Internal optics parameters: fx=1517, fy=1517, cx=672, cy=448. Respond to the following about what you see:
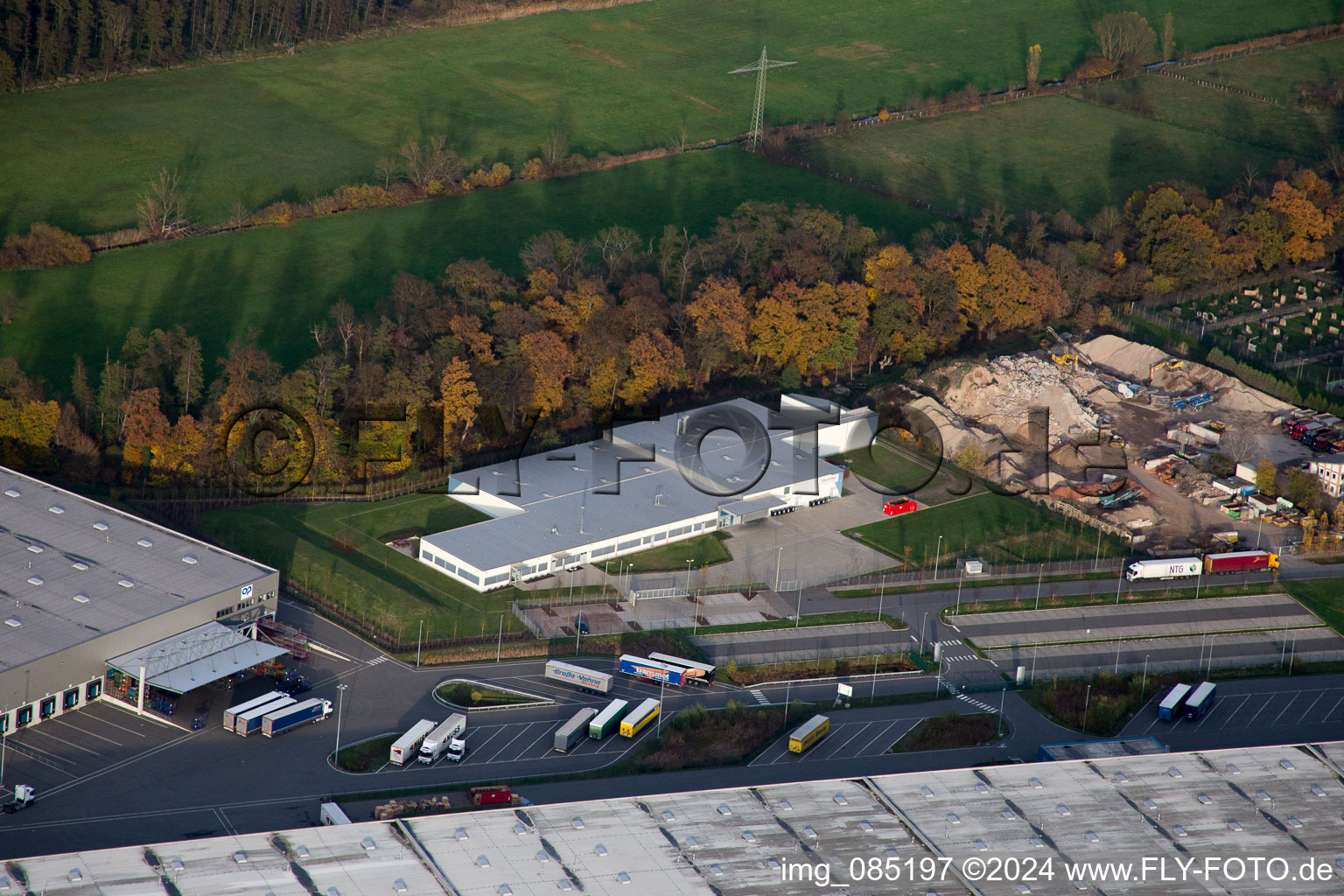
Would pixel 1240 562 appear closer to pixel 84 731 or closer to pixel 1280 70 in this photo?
pixel 84 731

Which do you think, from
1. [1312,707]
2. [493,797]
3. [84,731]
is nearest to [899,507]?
[1312,707]

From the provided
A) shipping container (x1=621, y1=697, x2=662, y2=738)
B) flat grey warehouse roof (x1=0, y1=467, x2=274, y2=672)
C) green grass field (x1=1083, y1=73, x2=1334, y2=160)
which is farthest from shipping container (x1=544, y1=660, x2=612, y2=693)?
green grass field (x1=1083, y1=73, x2=1334, y2=160)

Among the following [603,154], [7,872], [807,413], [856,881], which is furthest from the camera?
[603,154]

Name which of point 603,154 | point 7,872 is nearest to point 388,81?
point 603,154

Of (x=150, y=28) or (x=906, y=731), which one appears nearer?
(x=906, y=731)

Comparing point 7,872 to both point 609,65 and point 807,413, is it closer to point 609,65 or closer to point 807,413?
point 807,413

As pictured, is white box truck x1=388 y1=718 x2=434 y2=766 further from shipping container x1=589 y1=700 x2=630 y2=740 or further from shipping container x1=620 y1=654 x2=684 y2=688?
shipping container x1=620 y1=654 x2=684 y2=688
